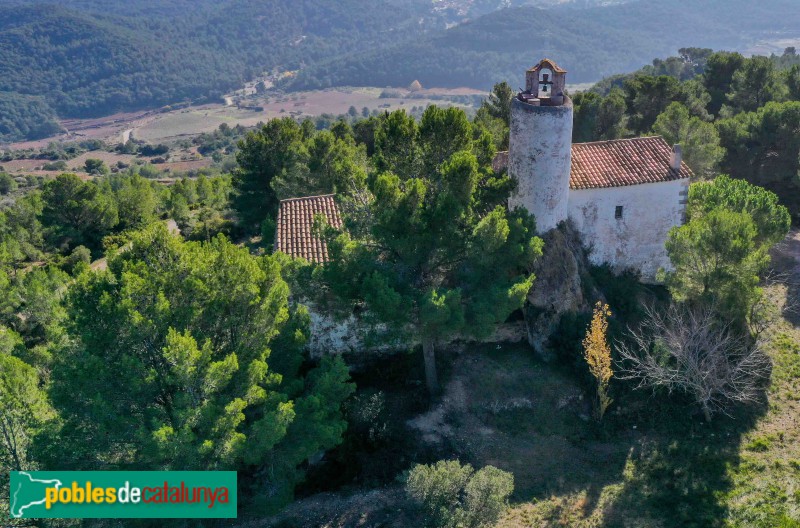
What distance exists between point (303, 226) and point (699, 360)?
1618cm

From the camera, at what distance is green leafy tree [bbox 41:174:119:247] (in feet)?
146

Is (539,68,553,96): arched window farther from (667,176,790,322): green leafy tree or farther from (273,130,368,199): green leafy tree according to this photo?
(273,130,368,199): green leafy tree

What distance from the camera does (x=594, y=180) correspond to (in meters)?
25.8

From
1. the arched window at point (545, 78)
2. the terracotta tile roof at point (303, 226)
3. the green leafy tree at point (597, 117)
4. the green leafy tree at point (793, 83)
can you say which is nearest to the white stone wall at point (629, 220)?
the arched window at point (545, 78)

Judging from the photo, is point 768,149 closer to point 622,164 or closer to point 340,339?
point 622,164

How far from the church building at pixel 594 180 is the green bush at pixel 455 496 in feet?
37.4

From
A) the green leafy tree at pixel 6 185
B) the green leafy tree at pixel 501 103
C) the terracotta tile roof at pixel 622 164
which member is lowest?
the green leafy tree at pixel 6 185

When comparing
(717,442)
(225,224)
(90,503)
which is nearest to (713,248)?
(717,442)

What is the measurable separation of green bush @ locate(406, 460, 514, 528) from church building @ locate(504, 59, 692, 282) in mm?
11392

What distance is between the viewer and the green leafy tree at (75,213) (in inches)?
1753

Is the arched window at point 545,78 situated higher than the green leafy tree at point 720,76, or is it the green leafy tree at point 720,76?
the arched window at point 545,78

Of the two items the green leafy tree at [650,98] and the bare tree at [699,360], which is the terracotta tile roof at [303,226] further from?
the green leafy tree at [650,98]

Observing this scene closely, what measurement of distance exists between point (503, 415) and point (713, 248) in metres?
10.1

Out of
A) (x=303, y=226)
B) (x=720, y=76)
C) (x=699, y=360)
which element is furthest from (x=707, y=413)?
(x=720, y=76)
